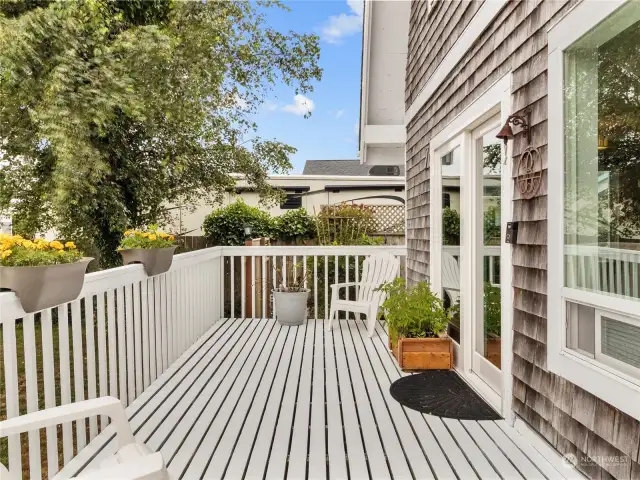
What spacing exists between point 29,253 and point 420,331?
268cm

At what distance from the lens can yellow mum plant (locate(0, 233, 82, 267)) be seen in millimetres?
1740

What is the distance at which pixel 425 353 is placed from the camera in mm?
3469

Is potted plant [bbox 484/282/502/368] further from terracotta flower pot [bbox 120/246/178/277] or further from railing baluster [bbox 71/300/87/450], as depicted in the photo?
railing baluster [bbox 71/300/87/450]

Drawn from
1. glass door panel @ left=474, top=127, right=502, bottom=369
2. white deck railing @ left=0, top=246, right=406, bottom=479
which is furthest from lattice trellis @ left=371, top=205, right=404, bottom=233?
glass door panel @ left=474, top=127, right=502, bottom=369

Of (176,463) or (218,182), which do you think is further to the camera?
(218,182)

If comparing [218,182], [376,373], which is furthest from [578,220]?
[218,182]

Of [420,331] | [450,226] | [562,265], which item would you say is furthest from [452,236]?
[562,265]

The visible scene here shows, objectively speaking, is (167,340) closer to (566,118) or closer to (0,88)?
(566,118)

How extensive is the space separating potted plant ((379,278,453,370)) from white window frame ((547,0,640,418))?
144cm

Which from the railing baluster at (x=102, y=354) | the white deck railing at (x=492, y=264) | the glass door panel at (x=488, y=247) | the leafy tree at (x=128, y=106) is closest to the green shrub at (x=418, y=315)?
the glass door panel at (x=488, y=247)

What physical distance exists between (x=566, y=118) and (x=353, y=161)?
15.4 m

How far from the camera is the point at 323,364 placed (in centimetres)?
364

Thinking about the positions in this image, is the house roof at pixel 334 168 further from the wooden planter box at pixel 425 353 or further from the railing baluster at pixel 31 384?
the railing baluster at pixel 31 384

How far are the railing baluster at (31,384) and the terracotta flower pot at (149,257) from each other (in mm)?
1113
